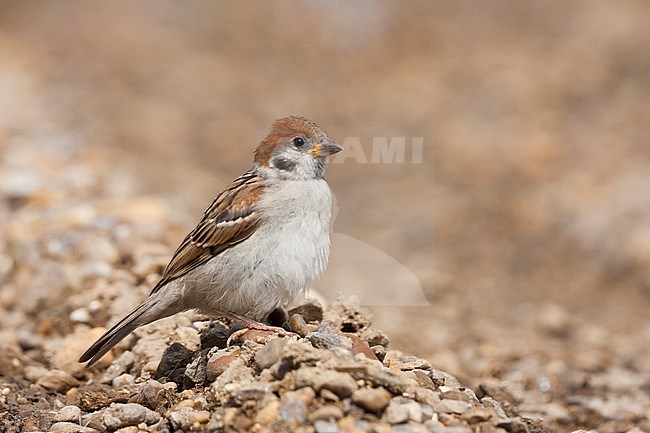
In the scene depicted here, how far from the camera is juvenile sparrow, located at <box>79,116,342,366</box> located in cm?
463

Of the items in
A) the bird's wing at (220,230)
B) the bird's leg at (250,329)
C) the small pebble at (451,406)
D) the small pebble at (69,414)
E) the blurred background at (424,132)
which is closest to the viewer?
the small pebble at (451,406)

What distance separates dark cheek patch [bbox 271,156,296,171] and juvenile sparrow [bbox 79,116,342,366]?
0.03 metres

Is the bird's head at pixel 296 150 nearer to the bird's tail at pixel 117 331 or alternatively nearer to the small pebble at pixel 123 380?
the bird's tail at pixel 117 331

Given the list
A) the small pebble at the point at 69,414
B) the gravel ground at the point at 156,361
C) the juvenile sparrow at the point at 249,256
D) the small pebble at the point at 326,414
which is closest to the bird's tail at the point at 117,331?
the juvenile sparrow at the point at 249,256

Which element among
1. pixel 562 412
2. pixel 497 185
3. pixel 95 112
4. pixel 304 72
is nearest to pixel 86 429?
pixel 562 412

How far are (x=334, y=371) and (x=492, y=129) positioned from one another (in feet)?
28.9

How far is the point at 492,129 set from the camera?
39.0 feet

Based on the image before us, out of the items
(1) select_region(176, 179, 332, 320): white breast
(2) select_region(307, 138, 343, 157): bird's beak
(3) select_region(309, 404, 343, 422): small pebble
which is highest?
(2) select_region(307, 138, 343, 157): bird's beak

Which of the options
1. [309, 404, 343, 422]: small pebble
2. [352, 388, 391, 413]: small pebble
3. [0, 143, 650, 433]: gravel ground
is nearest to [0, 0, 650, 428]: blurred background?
[0, 143, 650, 433]: gravel ground

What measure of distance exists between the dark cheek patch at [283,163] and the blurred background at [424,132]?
2027 millimetres

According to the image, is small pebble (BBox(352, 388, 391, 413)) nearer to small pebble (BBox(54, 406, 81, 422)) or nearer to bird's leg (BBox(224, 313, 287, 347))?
bird's leg (BBox(224, 313, 287, 347))

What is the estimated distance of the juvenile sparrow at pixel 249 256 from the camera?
4633 millimetres

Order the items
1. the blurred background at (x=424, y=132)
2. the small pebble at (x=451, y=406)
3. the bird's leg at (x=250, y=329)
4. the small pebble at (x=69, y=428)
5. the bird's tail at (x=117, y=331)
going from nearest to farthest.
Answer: the small pebble at (x=451, y=406) < the small pebble at (x=69, y=428) < the bird's leg at (x=250, y=329) < the bird's tail at (x=117, y=331) < the blurred background at (x=424, y=132)

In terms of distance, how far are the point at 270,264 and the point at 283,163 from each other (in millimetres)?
751
